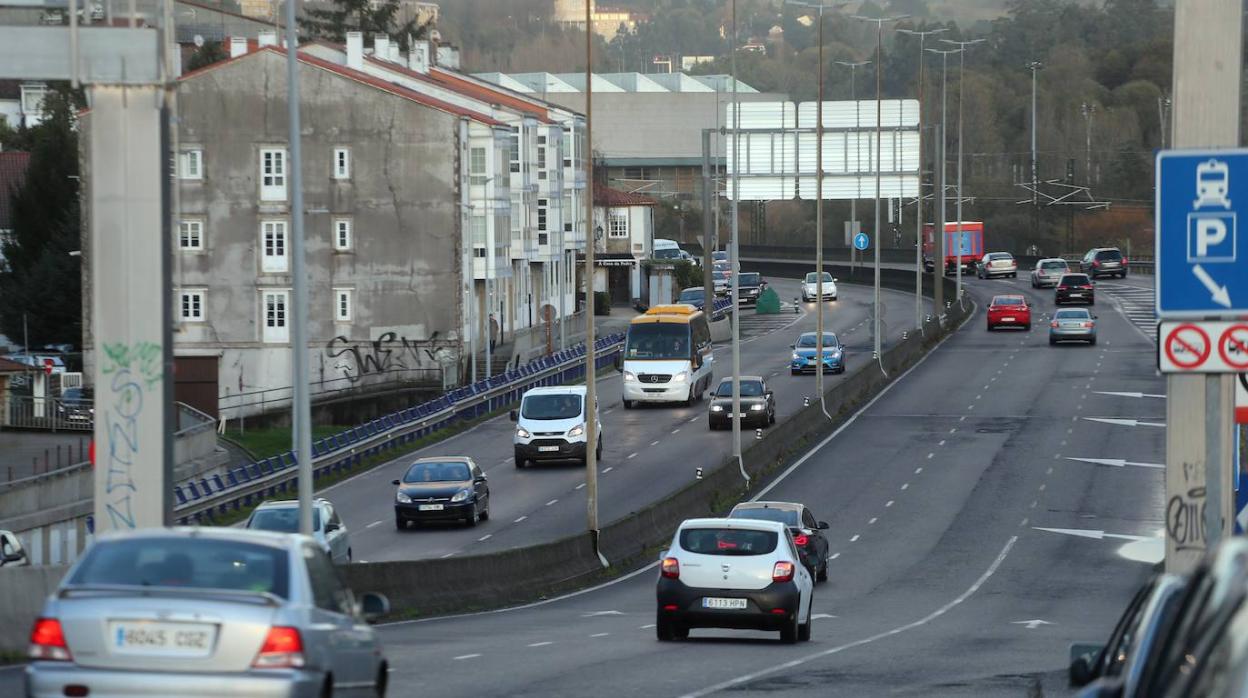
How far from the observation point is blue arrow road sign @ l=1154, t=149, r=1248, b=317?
34.5ft

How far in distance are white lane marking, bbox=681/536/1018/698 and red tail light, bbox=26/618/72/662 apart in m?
7.21

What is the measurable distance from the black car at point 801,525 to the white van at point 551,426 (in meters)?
16.2

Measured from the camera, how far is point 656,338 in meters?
60.8

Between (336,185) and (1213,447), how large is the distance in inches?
2706

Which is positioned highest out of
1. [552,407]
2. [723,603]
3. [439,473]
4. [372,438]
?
[723,603]

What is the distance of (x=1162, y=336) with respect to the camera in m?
10.7

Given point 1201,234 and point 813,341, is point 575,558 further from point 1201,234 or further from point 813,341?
point 813,341

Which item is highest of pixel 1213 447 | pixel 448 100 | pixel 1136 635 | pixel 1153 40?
pixel 1153 40

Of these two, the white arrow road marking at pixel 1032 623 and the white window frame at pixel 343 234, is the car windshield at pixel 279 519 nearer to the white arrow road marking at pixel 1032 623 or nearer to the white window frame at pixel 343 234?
the white arrow road marking at pixel 1032 623

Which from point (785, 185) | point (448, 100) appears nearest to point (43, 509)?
point (785, 185)

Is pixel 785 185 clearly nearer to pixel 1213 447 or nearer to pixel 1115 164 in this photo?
pixel 1213 447

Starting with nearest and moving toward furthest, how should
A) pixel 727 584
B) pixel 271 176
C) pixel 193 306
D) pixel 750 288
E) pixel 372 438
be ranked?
pixel 727 584
pixel 372 438
pixel 193 306
pixel 271 176
pixel 750 288

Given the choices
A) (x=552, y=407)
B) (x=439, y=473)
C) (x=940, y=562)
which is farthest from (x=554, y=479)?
(x=940, y=562)

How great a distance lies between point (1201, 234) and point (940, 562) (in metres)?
27.3
